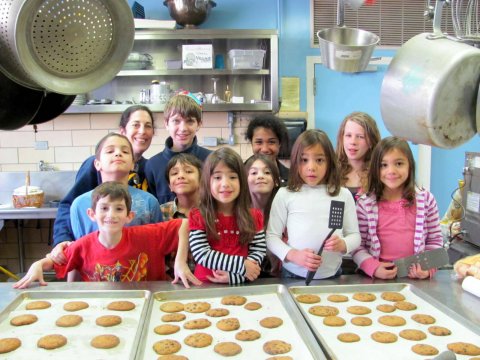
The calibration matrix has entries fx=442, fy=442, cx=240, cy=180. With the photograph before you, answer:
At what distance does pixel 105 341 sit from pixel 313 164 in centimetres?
92

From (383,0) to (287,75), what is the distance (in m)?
1.04

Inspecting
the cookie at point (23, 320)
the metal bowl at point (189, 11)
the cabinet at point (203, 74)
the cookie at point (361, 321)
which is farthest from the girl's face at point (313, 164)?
the metal bowl at point (189, 11)

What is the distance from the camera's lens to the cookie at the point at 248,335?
119 cm

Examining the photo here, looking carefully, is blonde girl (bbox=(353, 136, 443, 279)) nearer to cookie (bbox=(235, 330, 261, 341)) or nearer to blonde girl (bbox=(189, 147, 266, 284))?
blonde girl (bbox=(189, 147, 266, 284))

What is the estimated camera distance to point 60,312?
130 centimetres

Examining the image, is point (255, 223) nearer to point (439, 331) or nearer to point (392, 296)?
point (392, 296)

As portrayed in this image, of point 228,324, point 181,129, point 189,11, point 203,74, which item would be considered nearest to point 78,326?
point 228,324

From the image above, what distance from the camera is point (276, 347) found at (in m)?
1.12

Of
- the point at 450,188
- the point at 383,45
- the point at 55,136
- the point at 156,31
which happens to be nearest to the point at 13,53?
the point at 156,31

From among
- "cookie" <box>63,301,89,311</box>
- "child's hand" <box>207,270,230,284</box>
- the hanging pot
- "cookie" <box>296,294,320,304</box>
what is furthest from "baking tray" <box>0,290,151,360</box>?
the hanging pot

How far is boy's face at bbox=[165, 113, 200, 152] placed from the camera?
207 cm

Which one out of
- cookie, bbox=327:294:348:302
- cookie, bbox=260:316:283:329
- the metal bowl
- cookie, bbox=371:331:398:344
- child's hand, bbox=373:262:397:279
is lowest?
cookie, bbox=371:331:398:344

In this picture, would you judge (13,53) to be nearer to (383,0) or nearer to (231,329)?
(231,329)

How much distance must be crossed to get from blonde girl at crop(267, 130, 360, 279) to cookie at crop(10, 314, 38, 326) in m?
0.79
